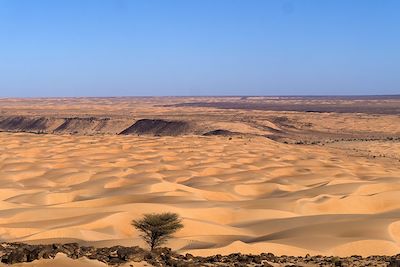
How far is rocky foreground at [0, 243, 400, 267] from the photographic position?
5.32 metres

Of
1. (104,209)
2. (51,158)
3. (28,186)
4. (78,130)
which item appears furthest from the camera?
(78,130)

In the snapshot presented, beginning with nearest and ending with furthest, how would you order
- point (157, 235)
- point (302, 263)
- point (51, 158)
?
point (302, 263)
point (157, 235)
point (51, 158)

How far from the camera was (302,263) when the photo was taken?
237 inches

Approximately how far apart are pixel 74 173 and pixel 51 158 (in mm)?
4129

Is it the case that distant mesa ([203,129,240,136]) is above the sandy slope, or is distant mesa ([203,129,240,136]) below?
below

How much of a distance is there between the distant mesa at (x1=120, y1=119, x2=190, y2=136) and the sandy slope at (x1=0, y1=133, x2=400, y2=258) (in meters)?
17.1

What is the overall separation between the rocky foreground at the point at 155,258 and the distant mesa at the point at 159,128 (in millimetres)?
32849

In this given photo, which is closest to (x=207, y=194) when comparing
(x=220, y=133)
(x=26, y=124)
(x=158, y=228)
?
(x=158, y=228)

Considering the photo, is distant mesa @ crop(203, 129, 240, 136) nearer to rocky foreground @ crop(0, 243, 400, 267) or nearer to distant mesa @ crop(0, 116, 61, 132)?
distant mesa @ crop(0, 116, 61, 132)

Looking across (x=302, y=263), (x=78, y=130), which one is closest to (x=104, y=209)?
(x=302, y=263)

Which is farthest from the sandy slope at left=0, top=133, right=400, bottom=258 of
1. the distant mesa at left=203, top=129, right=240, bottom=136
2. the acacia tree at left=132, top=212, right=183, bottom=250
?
the distant mesa at left=203, top=129, right=240, bottom=136

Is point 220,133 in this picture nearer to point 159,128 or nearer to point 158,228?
point 159,128

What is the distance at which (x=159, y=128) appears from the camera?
134 ft

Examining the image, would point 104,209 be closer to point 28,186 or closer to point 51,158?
point 28,186
